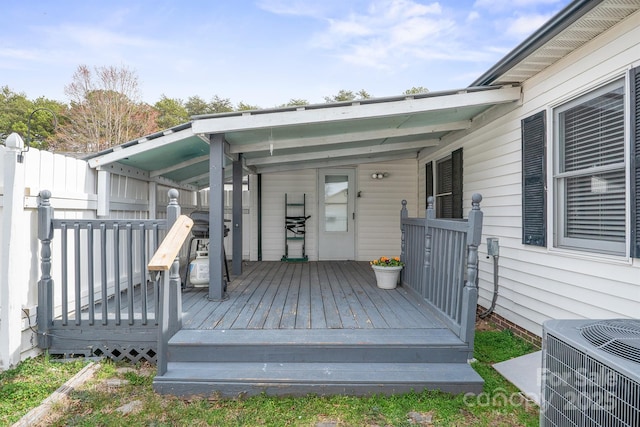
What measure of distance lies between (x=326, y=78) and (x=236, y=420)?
19.3m

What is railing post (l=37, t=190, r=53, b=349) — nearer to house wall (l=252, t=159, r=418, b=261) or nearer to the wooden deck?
the wooden deck

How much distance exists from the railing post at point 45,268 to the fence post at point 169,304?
101 cm

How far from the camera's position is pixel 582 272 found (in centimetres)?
259

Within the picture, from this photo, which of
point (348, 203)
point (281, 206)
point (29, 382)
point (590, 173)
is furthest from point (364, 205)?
point (29, 382)

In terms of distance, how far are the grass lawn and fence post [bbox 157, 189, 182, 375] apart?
0.30 meters

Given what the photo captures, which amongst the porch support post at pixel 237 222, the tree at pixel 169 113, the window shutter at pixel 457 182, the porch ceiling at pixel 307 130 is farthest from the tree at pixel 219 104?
the window shutter at pixel 457 182

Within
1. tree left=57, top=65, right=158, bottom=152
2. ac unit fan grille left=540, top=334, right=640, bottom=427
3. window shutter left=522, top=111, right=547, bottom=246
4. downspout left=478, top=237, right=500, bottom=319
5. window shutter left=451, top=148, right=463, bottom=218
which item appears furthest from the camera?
tree left=57, top=65, right=158, bottom=152

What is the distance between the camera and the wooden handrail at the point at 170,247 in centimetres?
211

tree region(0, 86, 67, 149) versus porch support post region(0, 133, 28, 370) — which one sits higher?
tree region(0, 86, 67, 149)

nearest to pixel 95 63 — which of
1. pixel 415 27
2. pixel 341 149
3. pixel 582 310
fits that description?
pixel 415 27

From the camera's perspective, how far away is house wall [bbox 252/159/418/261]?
22.3ft

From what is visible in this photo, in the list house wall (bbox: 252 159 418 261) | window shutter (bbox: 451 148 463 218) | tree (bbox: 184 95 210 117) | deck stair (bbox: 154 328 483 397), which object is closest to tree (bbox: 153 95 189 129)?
tree (bbox: 184 95 210 117)

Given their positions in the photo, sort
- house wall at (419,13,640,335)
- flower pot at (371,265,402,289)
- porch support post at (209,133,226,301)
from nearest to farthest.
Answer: house wall at (419,13,640,335) → porch support post at (209,133,226,301) → flower pot at (371,265,402,289)

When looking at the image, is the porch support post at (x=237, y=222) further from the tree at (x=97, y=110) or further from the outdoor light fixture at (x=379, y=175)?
the tree at (x=97, y=110)
